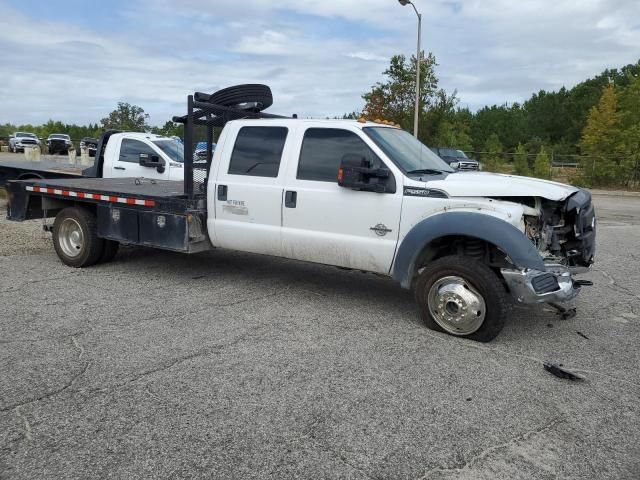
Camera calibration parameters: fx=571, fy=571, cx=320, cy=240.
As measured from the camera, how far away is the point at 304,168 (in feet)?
19.8

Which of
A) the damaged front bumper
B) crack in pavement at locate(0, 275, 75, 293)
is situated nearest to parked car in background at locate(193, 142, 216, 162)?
crack in pavement at locate(0, 275, 75, 293)

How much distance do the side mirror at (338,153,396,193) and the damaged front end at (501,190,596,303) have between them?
51.0 inches

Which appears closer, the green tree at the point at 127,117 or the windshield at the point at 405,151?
the windshield at the point at 405,151

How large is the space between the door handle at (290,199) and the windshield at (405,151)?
994 mm

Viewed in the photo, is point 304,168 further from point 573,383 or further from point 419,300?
point 573,383

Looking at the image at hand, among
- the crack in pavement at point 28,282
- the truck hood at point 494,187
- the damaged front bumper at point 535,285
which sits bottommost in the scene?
the crack in pavement at point 28,282

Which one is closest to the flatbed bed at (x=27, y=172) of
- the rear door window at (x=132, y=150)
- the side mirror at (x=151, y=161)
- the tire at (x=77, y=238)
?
the rear door window at (x=132, y=150)

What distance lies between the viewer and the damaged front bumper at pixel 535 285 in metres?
4.74

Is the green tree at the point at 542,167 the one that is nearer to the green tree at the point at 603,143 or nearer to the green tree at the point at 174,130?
the green tree at the point at 603,143

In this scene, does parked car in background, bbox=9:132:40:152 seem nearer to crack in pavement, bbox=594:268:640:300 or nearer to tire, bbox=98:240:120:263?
tire, bbox=98:240:120:263

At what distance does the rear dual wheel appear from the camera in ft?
24.5

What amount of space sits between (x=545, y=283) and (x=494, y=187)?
95 cm

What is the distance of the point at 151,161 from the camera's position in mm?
10805

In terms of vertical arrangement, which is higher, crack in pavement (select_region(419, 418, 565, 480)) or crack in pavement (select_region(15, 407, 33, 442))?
crack in pavement (select_region(15, 407, 33, 442))
